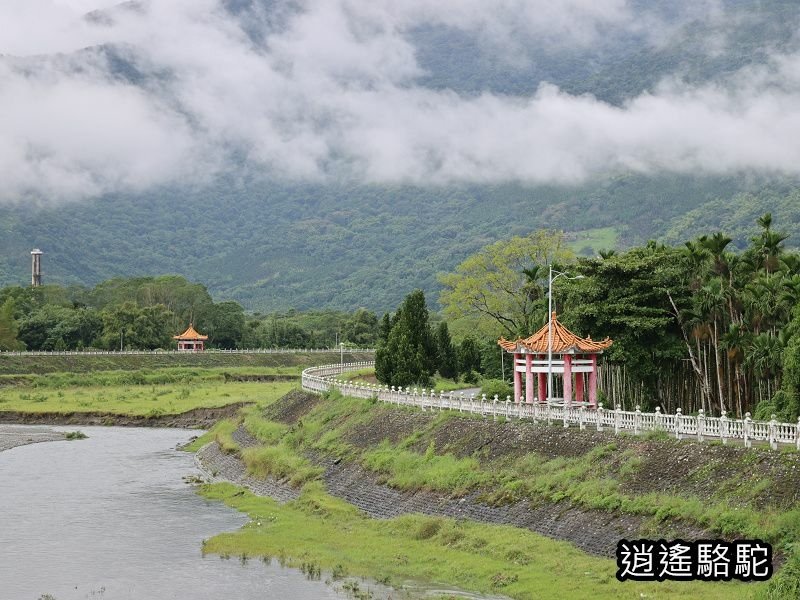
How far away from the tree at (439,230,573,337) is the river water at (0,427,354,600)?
106ft

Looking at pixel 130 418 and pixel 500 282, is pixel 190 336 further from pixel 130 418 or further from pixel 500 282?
pixel 500 282

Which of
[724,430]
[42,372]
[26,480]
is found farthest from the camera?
[42,372]

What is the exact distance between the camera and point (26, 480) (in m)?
71.5

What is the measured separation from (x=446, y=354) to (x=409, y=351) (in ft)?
55.4

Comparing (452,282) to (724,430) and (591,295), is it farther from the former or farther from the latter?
(724,430)

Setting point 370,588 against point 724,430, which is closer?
point 370,588

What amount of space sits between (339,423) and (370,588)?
34513mm

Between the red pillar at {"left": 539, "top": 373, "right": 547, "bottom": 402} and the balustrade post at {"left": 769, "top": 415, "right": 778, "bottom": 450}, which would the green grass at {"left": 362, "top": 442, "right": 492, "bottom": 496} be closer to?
the red pillar at {"left": 539, "top": 373, "right": 547, "bottom": 402}

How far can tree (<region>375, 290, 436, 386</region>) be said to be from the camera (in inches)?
3570

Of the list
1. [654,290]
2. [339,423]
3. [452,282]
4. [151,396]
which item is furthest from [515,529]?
A: [151,396]

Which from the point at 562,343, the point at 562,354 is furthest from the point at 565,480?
the point at 562,354

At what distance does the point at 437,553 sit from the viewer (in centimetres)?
4403

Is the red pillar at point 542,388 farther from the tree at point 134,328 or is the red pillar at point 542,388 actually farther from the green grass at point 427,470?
the tree at point 134,328

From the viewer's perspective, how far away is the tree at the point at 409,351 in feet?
298
